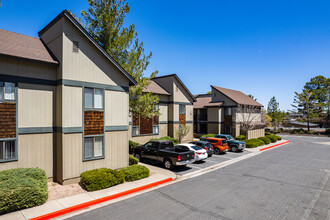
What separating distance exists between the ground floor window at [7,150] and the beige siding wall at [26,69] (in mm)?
3450

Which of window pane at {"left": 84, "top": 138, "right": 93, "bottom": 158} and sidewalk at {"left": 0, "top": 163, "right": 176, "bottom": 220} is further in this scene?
window pane at {"left": 84, "top": 138, "right": 93, "bottom": 158}

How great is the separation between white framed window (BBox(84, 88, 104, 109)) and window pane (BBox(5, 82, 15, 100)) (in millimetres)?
3425

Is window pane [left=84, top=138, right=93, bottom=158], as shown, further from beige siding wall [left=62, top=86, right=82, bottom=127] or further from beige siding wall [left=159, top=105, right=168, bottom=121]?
beige siding wall [left=159, top=105, right=168, bottom=121]

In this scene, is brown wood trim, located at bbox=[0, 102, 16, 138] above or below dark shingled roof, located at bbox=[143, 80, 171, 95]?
below

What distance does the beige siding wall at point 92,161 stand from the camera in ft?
35.5

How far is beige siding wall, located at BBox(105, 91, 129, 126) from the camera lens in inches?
500

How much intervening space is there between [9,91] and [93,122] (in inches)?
172

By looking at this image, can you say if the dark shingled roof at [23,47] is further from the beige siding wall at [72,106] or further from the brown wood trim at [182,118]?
the brown wood trim at [182,118]

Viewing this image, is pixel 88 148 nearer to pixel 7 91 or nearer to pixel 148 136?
pixel 7 91

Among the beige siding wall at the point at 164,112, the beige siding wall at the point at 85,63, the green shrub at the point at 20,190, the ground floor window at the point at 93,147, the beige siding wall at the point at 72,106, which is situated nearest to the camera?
the green shrub at the point at 20,190

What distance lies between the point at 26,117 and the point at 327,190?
16.6 m

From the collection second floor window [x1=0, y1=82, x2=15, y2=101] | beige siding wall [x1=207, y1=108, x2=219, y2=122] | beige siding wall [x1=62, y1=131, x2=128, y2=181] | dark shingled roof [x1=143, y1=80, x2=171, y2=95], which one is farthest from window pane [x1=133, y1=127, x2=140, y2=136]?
beige siding wall [x1=207, y1=108, x2=219, y2=122]

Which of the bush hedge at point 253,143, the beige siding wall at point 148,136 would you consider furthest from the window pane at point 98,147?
the bush hedge at point 253,143

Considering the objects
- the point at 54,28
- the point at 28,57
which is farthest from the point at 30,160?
the point at 54,28
